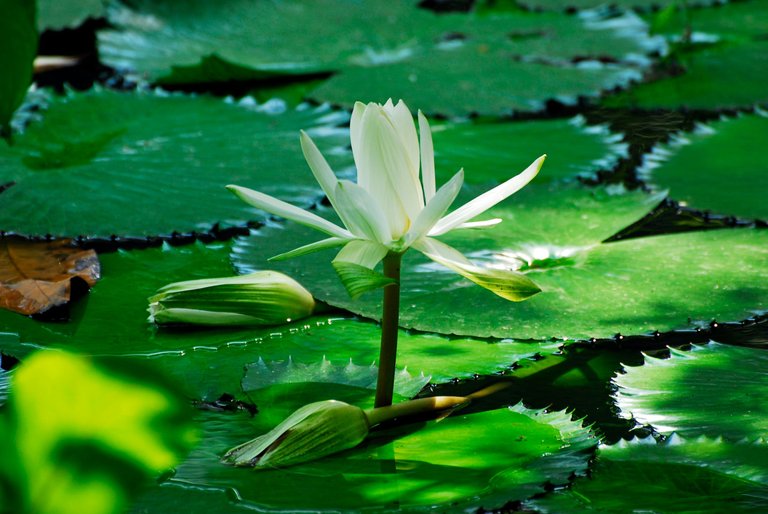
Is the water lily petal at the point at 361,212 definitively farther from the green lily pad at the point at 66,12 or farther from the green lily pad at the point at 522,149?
the green lily pad at the point at 66,12

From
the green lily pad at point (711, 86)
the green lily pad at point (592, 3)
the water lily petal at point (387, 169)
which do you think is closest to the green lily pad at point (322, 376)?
the water lily petal at point (387, 169)

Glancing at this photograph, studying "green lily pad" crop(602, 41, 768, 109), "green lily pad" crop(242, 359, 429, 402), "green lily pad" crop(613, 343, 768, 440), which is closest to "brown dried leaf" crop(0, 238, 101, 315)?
"green lily pad" crop(242, 359, 429, 402)

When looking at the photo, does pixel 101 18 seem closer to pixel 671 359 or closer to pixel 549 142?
pixel 549 142

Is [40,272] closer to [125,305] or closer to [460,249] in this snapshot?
[125,305]

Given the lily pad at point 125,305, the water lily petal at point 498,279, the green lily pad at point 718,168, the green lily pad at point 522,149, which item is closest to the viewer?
the water lily petal at point 498,279

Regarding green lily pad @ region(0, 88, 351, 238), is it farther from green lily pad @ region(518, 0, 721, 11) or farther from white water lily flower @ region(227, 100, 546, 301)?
green lily pad @ region(518, 0, 721, 11)

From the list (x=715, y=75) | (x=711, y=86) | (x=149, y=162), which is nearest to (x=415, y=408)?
(x=149, y=162)
